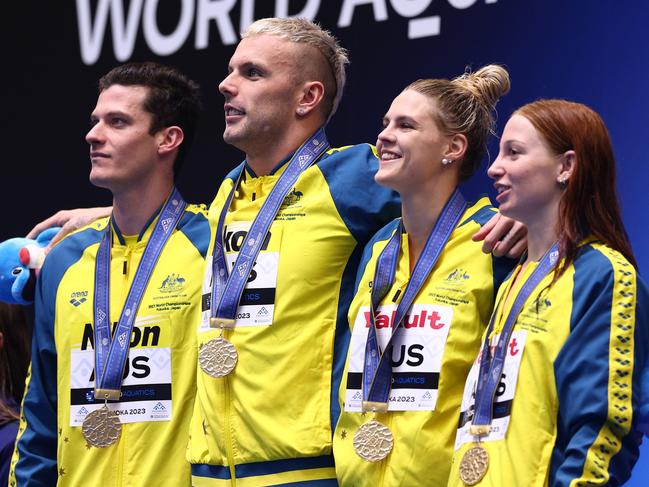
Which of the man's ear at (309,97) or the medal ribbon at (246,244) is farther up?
the man's ear at (309,97)

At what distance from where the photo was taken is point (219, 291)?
137 inches

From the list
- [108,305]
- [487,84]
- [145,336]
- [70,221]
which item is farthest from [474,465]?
[70,221]

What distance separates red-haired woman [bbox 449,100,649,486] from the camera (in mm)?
2732

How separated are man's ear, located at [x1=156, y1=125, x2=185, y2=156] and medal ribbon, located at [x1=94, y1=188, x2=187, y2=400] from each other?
0.50 feet

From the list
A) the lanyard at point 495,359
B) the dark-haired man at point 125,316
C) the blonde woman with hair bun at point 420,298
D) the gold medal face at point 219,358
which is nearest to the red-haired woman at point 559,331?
the lanyard at point 495,359

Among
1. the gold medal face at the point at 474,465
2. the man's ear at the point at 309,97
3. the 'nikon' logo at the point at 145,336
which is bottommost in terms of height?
the gold medal face at the point at 474,465

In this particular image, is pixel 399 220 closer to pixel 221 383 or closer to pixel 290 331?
pixel 290 331

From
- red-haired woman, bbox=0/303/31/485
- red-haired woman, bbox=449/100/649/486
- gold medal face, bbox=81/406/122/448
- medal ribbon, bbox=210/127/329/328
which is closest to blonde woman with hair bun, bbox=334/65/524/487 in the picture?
red-haired woman, bbox=449/100/649/486

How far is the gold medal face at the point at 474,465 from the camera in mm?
2844

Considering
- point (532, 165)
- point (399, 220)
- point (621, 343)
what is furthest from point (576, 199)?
point (399, 220)

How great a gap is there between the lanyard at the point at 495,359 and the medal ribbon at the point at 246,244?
2.43 feet

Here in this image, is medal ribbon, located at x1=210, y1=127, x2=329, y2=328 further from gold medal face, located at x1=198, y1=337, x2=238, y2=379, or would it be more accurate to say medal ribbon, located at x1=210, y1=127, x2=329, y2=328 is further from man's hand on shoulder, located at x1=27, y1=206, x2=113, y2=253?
man's hand on shoulder, located at x1=27, y1=206, x2=113, y2=253

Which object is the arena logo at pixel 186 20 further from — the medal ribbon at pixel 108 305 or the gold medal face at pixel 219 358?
the gold medal face at pixel 219 358

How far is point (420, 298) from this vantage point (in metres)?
3.18
